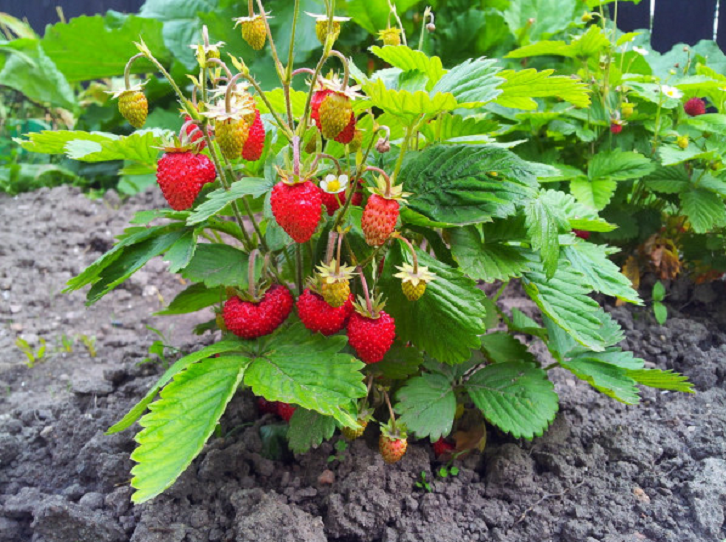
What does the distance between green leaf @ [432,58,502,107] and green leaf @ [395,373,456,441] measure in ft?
2.17

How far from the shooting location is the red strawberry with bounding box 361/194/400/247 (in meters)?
1.09

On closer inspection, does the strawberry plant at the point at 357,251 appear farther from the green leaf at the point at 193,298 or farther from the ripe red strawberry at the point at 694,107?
the ripe red strawberry at the point at 694,107

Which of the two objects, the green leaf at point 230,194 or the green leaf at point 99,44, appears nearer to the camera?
the green leaf at point 230,194

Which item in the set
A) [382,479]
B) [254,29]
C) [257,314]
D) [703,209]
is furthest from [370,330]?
[703,209]

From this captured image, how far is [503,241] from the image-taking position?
144 cm

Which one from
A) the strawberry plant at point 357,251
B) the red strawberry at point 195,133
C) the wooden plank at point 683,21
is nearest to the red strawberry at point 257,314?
the strawberry plant at point 357,251

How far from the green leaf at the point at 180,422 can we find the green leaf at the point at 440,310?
35 cm

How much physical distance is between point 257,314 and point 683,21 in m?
3.85

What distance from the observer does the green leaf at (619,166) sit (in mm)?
2047

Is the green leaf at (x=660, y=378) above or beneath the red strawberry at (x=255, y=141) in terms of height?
beneath

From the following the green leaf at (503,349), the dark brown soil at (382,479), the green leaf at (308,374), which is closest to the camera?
the green leaf at (308,374)

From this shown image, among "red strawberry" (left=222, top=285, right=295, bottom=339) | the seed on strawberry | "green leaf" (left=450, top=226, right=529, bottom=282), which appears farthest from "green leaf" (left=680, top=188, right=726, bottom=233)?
the seed on strawberry

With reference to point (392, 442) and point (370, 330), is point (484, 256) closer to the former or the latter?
point (370, 330)

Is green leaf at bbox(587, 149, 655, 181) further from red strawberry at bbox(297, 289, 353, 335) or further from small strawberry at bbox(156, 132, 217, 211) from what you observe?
small strawberry at bbox(156, 132, 217, 211)
